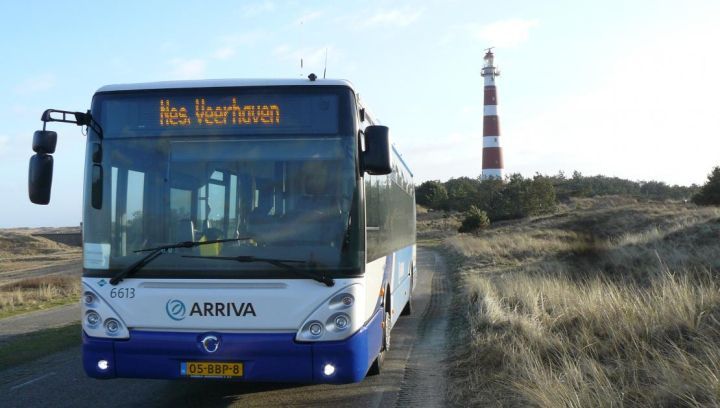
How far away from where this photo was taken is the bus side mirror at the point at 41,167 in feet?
18.9

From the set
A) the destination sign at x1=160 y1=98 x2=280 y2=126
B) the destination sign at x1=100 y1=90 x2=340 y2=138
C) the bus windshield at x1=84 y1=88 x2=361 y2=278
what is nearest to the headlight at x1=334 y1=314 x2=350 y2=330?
the bus windshield at x1=84 y1=88 x2=361 y2=278

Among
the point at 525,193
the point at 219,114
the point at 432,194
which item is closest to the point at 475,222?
the point at 525,193

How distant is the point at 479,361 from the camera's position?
305 inches

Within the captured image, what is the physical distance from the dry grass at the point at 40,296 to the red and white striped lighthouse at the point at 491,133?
157 ft

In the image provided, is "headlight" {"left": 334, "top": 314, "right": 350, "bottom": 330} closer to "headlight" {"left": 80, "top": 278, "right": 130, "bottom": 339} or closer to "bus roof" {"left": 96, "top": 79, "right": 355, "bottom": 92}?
"headlight" {"left": 80, "top": 278, "right": 130, "bottom": 339}

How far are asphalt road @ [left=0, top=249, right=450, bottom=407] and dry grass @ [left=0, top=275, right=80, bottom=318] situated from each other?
8256 millimetres

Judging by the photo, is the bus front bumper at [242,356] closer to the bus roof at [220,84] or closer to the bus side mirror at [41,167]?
the bus side mirror at [41,167]

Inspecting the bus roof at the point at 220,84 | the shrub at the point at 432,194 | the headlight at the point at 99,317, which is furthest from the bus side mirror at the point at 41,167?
the shrub at the point at 432,194

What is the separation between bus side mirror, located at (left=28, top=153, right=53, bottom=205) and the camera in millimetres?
5750

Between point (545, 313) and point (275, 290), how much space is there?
5.16 metres

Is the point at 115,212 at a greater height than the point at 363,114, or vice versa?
the point at 363,114

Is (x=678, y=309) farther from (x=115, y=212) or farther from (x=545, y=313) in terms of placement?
(x=115, y=212)

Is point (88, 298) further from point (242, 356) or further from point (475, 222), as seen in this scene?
point (475, 222)

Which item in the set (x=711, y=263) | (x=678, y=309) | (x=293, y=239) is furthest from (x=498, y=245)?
(x=293, y=239)
